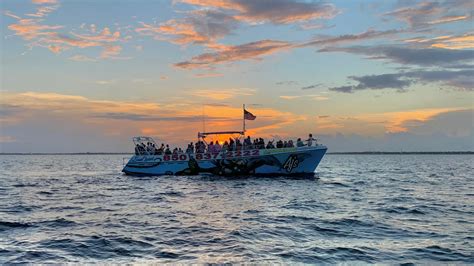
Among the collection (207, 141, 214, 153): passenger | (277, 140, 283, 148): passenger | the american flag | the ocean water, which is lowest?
the ocean water

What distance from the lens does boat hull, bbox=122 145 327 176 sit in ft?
124

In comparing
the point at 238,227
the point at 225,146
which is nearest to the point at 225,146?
the point at 225,146

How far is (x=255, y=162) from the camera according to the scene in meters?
37.9

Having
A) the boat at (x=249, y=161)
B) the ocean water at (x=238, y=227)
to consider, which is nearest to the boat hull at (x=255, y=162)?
the boat at (x=249, y=161)

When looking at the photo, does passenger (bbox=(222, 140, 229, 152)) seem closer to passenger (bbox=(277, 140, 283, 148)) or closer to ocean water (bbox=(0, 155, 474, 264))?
passenger (bbox=(277, 140, 283, 148))

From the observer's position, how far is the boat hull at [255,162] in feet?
124

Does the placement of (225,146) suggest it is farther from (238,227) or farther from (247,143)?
(238,227)

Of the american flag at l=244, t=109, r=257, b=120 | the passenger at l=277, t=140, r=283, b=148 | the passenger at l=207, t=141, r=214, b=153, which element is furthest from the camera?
the passenger at l=207, t=141, r=214, b=153

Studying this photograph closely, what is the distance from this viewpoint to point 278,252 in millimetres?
12164

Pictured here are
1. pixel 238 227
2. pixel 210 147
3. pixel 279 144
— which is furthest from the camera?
pixel 210 147

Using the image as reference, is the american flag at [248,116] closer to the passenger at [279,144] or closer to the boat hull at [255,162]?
the boat hull at [255,162]

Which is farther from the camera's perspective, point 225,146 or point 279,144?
point 225,146

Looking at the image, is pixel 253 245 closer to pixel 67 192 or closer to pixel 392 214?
pixel 392 214

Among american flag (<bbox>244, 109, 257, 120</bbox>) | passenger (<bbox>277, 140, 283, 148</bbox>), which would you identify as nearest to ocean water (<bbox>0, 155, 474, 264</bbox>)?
passenger (<bbox>277, 140, 283, 148</bbox>)
